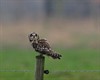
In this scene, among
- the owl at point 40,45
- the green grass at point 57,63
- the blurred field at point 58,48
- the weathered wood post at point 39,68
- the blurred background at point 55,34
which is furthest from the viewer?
the blurred background at point 55,34

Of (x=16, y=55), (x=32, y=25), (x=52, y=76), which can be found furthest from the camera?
(x=32, y=25)

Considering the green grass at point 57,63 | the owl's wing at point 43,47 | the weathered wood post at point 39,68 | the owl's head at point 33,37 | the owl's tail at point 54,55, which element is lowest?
the green grass at point 57,63

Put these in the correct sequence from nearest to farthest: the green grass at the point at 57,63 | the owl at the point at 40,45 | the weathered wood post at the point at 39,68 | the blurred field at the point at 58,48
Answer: the weathered wood post at the point at 39,68 < the owl at the point at 40,45 < the green grass at the point at 57,63 < the blurred field at the point at 58,48

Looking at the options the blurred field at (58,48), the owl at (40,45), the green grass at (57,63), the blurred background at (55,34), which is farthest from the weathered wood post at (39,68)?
the blurred background at (55,34)

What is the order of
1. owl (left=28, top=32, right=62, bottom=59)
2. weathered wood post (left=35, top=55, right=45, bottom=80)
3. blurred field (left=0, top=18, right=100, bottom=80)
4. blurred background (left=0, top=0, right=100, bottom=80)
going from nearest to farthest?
weathered wood post (left=35, top=55, right=45, bottom=80)
owl (left=28, top=32, right=62, bottom=59)
blurred field (left=0, top=18, right=100, bottom=80)
blurred background (left=0, top=0, right=100, bottom=80)

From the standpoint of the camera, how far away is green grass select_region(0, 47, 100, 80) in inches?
384

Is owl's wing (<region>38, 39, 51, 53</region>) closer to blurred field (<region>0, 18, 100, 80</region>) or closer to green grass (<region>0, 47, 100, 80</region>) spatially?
blurred field (<region>0, 18, 100, 80</region>)

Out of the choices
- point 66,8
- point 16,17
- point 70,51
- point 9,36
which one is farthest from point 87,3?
point 70,51

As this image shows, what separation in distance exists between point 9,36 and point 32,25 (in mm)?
1713

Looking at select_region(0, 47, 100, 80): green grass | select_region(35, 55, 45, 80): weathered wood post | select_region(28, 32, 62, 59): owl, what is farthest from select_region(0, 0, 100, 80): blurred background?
select_region(35, 55, 45, 80): weathered wood post

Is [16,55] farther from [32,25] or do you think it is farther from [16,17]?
[16,17]

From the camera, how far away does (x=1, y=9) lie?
19.2 meters

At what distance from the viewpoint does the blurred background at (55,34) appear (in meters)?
11.3

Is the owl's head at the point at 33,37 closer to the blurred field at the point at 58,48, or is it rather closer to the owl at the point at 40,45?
the owl at the point at 40,45
